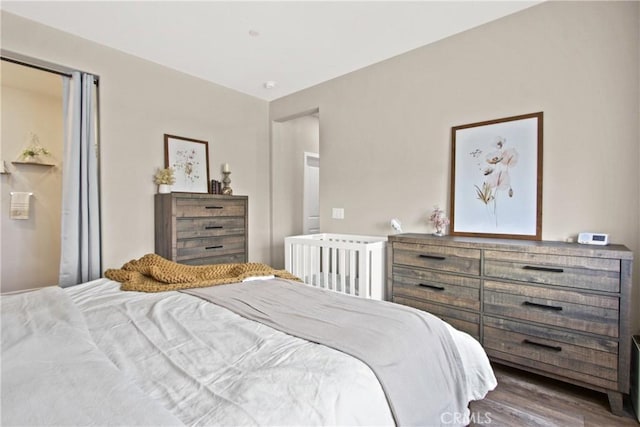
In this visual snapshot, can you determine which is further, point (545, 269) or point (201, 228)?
point (201, 228)

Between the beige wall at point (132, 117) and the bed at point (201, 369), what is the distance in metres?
1.54

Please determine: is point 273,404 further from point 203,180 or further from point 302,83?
point 302,83

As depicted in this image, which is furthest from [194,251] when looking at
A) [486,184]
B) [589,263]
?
[589,263]

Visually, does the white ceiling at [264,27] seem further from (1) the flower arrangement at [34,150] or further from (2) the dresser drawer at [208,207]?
(1) the flower arrangement at [34,150]

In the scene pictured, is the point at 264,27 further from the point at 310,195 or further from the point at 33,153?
the point at 33,153

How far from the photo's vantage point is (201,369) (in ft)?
2.95

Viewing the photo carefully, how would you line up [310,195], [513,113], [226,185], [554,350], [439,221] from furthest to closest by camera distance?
[310,195], [226,185], [439,221], [513,113], [554,350]

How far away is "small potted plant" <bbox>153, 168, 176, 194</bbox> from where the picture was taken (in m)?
3.07

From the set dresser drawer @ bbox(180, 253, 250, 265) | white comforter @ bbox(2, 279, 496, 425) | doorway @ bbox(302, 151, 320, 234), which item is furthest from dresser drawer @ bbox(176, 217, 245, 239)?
white comforter @ bbox(2, 279, 496, 425)

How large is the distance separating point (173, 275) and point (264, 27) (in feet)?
6.52

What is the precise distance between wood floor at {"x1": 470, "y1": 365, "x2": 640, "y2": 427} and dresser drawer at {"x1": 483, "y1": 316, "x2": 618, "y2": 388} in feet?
0.51

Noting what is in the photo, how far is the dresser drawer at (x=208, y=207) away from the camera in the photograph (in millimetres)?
2955

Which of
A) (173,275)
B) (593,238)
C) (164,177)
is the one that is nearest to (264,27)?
(164,177)

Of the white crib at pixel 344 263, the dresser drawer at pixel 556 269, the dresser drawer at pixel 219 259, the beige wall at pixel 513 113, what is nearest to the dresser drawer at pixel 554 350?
the dresser drawer at pixel 556 269
